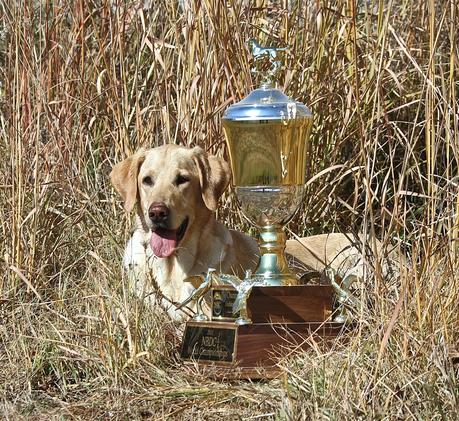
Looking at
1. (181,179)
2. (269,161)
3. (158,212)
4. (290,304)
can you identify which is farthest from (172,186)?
(290,304)

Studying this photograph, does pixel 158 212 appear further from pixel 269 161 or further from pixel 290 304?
pixel 290 304

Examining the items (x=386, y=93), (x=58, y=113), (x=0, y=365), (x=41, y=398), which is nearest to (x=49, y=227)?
(x=58, y=113)

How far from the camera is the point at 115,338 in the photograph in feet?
11.3

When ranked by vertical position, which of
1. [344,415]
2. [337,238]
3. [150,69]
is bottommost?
[337,238]

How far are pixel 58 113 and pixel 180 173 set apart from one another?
37.7 inches

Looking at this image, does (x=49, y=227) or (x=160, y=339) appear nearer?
(x=160, y=339)

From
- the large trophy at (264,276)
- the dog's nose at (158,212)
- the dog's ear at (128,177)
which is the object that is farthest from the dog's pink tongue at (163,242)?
the large trophy at (264,276)

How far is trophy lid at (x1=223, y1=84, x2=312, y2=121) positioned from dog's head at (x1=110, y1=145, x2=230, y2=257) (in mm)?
570

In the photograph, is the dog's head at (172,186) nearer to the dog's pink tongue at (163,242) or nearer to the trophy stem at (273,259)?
the dog's pink tongue at (163,242)

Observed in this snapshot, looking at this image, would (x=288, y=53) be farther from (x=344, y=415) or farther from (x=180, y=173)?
(x=344, y=415)

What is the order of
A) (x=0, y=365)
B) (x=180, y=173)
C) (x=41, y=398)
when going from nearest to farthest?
(x=41, y=398), (x=0, y=365), (x=180, y=173)

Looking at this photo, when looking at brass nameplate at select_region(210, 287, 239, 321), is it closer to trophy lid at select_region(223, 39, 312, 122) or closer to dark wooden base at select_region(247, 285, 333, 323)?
dark wooden base at select_region(247, 285, 333, 323)

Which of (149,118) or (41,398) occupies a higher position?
(149,118)

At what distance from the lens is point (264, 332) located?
3.49 meters
